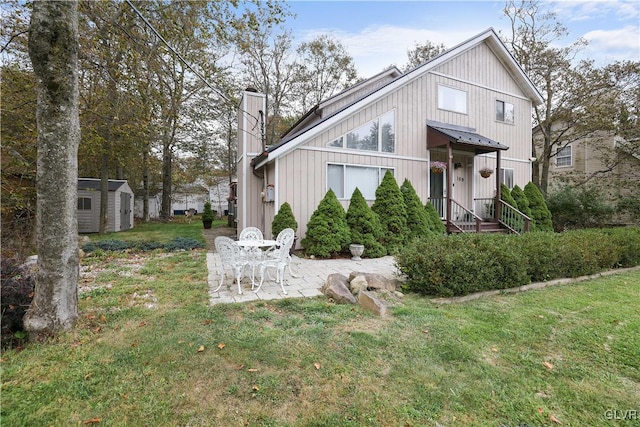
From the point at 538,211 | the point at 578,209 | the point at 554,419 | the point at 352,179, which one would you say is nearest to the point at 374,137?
the point at 352,179

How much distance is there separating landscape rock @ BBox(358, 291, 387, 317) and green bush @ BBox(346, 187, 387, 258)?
4064mm

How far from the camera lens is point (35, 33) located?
2955mm

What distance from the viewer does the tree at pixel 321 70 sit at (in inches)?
859

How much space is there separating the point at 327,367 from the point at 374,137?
8.53 meters

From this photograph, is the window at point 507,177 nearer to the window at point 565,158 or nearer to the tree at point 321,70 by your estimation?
the window at point 565,158

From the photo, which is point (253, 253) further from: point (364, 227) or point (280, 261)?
point (364, 227)

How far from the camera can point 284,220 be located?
8344 mm

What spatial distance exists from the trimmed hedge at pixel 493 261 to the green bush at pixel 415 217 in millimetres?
3078

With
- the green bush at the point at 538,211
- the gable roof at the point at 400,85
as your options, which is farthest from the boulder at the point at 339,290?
the green bush at the point at 538,211

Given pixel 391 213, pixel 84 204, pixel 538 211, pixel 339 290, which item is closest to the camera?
pixel 339 290

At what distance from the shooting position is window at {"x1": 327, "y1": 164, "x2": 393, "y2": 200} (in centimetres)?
950

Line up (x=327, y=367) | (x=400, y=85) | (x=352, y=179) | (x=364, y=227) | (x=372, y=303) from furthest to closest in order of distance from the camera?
(x=400, y=85)
(x=352, y=179)
(x=364, y=227)
(x=372, y=303)
(x=327, y=367)

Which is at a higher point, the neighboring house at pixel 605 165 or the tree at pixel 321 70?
the tree at pixel 321 70

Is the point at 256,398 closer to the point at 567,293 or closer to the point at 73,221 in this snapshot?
the point at 73,221
